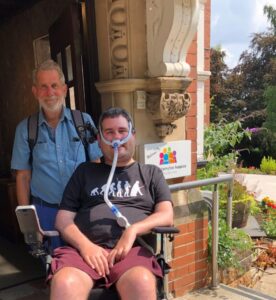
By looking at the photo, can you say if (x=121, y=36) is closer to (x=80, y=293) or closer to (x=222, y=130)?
(x=80, y=293)

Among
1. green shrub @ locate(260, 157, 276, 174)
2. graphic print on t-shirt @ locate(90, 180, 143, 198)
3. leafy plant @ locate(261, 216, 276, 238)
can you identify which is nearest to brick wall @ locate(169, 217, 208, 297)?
graphic print on t-shirt @ locate(90, 180, 143, 198)

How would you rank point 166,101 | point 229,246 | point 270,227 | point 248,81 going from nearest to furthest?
point 166,101 < point 229,246 < point 270,227 < point 248,81

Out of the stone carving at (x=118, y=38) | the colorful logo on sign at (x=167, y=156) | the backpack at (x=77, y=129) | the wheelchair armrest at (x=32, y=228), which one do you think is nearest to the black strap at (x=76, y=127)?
the backpack at (x=77, y=129)

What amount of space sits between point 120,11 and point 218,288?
228 cm

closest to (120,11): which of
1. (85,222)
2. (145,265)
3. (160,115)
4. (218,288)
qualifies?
(160,115)

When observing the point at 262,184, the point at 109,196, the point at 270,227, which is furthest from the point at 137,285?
the point at 262,184

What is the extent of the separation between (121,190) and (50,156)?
1.46ft

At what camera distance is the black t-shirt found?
1.89 metres

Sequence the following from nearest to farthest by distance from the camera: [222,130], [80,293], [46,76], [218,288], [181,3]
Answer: [80,293] → [46,76] → [181,3] → [218,288] → [222,130]

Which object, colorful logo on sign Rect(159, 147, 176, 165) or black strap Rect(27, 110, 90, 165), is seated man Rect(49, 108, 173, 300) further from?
colorful logo on sign Rect(159, 147, 176, 165)

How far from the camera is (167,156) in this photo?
2721 millimetres

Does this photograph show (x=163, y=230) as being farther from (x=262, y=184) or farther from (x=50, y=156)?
(x=262, y=184)

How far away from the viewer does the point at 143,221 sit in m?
1.84

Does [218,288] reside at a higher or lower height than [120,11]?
lower
